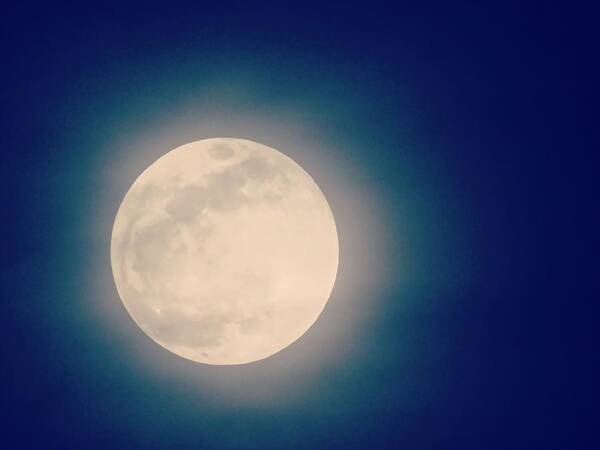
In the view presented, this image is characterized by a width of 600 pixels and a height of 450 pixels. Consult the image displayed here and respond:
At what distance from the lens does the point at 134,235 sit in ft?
16.2

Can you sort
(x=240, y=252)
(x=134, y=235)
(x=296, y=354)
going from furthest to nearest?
(x=296, y=354) → (x=134, y=235) → (x=240, y=252)

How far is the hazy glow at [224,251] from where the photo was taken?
460 centimetres

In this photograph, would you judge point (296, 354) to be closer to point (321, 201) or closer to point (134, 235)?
point (321, 201)

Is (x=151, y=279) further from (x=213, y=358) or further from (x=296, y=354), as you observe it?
(x=296, y=354)


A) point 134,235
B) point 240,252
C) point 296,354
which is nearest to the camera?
point 240,252

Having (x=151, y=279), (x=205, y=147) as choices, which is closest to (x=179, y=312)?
(x=151, y=279)

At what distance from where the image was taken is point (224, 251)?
4574 mm

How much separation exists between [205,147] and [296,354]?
2683 mm

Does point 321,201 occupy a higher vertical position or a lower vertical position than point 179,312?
higher

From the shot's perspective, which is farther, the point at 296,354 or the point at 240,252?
the point at 296,354

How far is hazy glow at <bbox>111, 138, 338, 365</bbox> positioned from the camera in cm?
460

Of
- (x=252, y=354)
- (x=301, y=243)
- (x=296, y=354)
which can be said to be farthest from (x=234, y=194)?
(x=296, y=354)

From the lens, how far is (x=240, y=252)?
456 centimetres

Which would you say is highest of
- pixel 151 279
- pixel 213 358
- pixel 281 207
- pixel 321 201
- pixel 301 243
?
pixel 321 201
